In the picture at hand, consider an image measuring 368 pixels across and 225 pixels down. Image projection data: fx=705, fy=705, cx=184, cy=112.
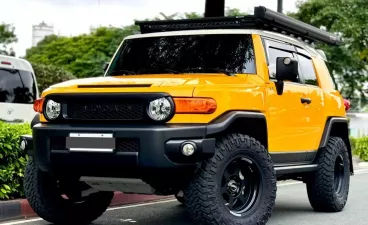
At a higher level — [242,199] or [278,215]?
[242,199]

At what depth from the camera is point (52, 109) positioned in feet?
20.5

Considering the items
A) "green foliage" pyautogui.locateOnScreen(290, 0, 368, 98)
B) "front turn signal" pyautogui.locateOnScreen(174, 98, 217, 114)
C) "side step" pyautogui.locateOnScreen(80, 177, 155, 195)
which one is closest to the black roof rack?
"front turn signal" pyautogui.locateOnScreen(174, 98, 217, 114)

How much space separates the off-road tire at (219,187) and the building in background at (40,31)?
102759mm

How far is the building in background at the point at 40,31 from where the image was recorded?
107m

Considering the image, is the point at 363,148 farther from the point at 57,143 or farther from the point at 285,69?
the point at 57,143

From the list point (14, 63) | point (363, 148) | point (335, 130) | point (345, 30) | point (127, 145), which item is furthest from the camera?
point (345, 30)

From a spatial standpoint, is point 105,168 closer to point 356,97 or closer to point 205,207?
point 205,207

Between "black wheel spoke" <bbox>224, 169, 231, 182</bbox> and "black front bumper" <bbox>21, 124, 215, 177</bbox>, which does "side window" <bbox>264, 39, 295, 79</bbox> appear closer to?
"black wheel spoke" <bbox>224, 169, 231, 182</bbox>

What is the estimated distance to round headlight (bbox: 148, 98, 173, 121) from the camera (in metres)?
5.75

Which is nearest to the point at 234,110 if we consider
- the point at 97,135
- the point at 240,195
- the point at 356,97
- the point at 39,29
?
the point at 240,195

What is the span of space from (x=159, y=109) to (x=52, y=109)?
3.56 feet

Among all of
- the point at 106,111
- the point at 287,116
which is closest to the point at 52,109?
the point at 106,111

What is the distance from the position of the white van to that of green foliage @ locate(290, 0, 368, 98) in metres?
12.7

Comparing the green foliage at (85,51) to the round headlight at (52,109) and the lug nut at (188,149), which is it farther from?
the lug nut at (188,149)
